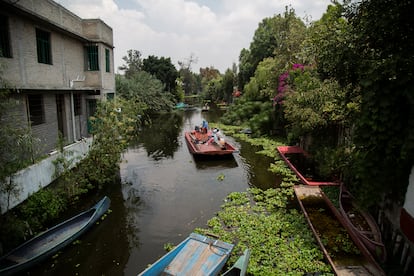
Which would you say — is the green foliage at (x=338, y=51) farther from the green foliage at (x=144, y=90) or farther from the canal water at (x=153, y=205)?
the green foliage at (x=144, y=90)

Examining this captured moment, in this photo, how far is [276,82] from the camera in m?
20.0

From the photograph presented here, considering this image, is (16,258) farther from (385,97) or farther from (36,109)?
(385,97)

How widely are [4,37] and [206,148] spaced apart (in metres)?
10.7

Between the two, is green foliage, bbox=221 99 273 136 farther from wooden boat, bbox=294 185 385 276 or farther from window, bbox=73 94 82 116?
window, bbox=73 94 82 116

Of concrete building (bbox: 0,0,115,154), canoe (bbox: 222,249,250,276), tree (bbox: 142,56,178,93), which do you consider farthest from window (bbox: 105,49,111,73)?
tree (bbox: 142,56,178,93)

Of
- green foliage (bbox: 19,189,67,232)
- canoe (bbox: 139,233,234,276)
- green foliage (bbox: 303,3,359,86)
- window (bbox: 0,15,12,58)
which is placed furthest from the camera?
window (bbox: 0,15,12,58)

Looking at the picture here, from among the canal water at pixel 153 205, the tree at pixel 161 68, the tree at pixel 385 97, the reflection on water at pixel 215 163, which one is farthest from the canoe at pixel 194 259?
the tree at pixel 161 68

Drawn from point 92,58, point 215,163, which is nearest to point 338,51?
point 215,163

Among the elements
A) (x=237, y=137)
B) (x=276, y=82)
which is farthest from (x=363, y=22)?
(x=237, y=137)

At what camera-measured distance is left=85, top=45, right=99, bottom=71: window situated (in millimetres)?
14656

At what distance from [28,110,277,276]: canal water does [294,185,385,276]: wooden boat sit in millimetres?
2105

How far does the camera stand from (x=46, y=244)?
7.02 metres

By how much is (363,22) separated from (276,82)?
14.6 meters

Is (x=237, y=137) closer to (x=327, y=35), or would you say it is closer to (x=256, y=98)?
(x=256, y=98)
